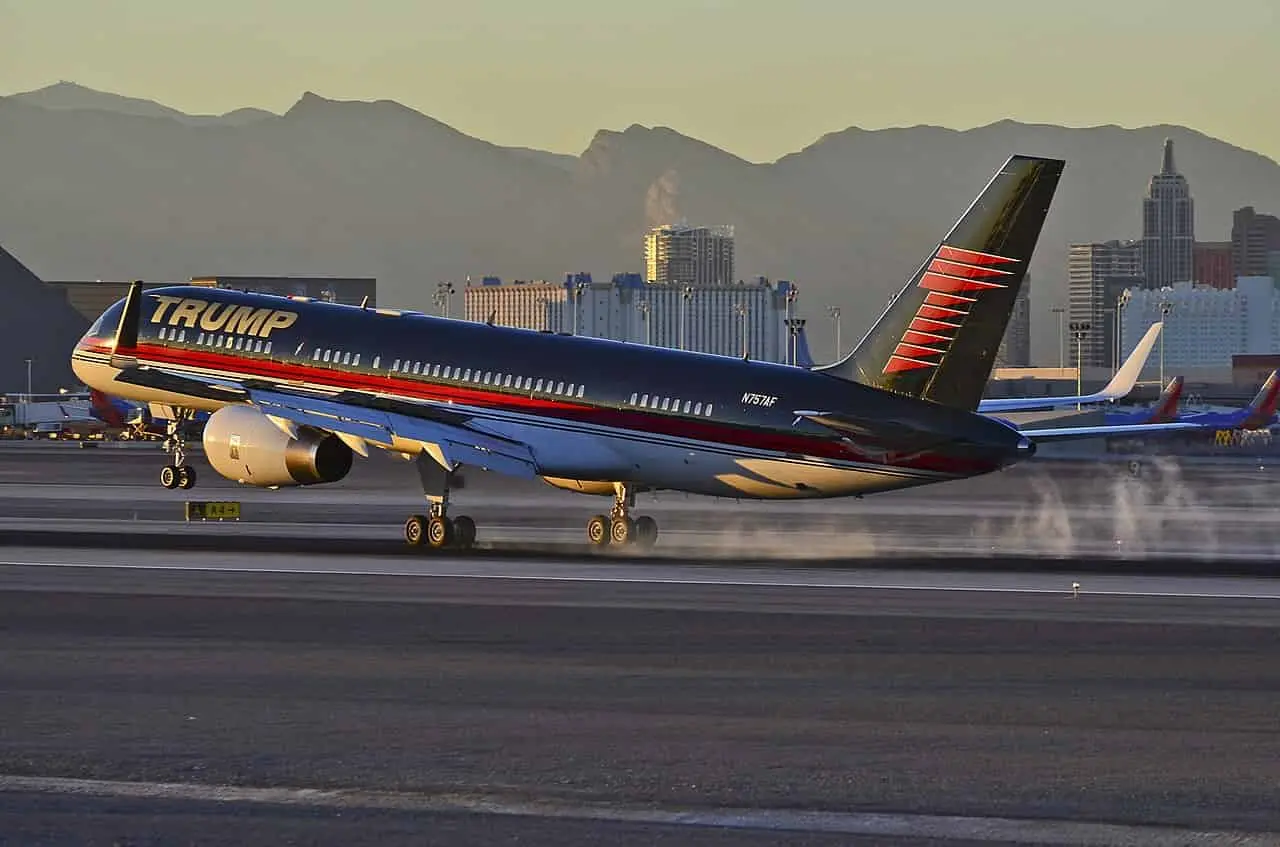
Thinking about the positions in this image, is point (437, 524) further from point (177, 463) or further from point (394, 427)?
point (177, 463)

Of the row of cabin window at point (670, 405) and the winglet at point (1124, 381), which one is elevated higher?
the winglet at point (1124, 381)

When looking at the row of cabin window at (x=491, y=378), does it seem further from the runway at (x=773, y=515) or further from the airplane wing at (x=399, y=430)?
the runway at (x=773, y=515)

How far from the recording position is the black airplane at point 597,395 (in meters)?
43.8

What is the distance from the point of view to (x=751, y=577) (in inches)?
1580

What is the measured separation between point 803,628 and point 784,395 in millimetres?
15279

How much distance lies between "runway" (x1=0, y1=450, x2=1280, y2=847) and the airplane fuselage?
2985mm

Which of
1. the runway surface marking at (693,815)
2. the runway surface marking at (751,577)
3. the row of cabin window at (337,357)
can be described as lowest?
the runway surface marking at (693,815)

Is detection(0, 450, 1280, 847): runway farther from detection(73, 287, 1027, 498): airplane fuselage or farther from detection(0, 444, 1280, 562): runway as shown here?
detection(0, 444, 1280, 562): runway

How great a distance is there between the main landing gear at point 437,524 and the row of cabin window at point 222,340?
22.8 ft

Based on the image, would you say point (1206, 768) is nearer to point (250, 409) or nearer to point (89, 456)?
point (250, 409)

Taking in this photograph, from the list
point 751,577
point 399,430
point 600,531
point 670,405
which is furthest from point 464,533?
Answer: point 751,577

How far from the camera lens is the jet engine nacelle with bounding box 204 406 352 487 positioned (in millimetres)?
48438

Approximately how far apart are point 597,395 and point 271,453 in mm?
7804

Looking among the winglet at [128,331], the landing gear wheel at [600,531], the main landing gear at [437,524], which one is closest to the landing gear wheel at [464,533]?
the main landing gear at [437,524]
